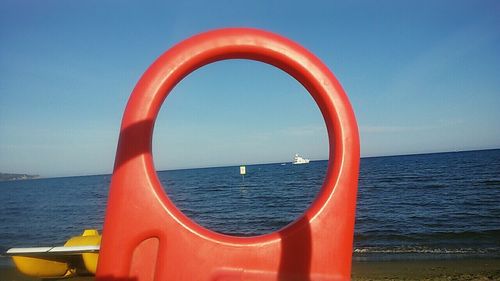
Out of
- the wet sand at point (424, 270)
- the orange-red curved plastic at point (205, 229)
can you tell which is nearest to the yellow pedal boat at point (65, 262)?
the wet sand at point (424, 270)

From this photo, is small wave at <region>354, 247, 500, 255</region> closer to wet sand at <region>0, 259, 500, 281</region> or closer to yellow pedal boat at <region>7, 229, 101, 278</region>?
wet sand at <region>0, 259, 500, 281</region>

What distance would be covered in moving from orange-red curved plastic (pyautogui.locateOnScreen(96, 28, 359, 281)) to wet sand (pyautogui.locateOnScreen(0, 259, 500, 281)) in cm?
586

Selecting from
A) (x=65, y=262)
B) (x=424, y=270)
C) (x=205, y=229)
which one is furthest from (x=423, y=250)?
(x=205, y=229)

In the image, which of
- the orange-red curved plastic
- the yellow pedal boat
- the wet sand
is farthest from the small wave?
the orange-red curved plastic

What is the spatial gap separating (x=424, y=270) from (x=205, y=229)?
7.09 meters

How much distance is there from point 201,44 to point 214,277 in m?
1.06

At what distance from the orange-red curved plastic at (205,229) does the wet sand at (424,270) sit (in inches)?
231

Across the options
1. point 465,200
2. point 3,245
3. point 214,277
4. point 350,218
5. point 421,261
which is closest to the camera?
point 214,277

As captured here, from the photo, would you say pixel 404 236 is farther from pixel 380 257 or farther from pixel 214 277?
pixel 214 277

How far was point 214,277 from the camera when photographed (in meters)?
1.69

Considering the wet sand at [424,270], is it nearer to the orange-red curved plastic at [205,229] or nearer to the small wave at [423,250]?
the small wave at [423,250]

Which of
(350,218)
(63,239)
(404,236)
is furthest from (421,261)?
→ (63,239)

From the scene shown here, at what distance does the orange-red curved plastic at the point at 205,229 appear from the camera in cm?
169

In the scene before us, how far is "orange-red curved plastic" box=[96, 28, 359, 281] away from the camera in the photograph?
5.54 ft
